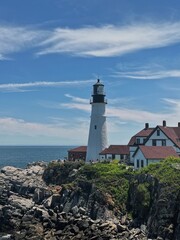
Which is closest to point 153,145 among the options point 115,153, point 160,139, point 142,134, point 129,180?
point 160,139

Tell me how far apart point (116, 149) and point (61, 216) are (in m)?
20.9

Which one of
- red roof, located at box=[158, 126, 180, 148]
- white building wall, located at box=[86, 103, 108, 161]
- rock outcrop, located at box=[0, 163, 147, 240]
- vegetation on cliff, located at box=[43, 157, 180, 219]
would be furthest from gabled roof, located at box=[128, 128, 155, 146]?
rock outcrop, located at box=[0, 163, 147, 240]

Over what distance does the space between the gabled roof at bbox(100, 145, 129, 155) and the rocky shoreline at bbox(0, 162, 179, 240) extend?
10763mm

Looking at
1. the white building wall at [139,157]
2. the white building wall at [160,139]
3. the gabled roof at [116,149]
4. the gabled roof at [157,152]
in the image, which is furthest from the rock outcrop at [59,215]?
the white building wall at [160,139]

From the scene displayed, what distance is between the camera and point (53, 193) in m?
43.3

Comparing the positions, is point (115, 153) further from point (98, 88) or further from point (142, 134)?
point (98, 88)

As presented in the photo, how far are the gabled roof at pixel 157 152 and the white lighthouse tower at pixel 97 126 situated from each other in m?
9.42

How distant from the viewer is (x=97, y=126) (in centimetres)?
5569

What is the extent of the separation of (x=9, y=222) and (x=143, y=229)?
37.3ft

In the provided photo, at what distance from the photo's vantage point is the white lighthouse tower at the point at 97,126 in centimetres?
5575

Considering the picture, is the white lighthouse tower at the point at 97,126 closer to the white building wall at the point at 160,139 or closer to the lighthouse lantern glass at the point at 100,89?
the lighthouse lantern glass at the point at 100,89

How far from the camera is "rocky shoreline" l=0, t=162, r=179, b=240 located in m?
32.2

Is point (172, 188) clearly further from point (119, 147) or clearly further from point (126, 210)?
point (119, 147)

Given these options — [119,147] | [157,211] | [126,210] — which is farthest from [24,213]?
[119,147]
